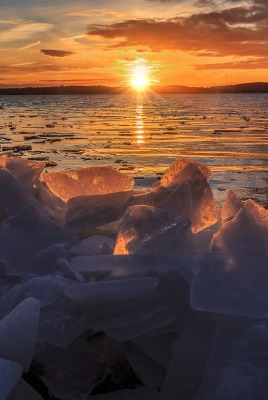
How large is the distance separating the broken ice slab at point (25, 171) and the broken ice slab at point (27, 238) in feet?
1.25

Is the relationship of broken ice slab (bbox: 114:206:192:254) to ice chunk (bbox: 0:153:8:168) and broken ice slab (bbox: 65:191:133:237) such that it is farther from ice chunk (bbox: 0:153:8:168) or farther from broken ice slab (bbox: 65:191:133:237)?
ice chunk (bbox: 0:153:8:168)

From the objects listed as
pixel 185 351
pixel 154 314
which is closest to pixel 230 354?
pixel 185 351

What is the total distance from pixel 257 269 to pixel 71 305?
0.53m

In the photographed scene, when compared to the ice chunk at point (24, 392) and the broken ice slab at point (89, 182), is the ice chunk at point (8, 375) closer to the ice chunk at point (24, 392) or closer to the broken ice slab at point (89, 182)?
the ice chunk at point (24, 392)

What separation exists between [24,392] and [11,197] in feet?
2.83

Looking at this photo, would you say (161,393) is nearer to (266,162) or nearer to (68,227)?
(68,227)

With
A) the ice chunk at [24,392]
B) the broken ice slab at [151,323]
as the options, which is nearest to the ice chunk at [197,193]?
the broken ice slab at [151,323]

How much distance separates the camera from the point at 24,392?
53.8 inches

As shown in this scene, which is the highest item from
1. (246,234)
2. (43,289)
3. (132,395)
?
(246,234)

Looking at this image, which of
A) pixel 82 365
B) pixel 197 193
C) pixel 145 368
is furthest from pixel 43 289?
pixel 197 193

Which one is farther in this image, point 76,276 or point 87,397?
point 76,276

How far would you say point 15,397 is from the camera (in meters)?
1.35

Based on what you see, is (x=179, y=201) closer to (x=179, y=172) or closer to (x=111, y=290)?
(x=179, y=172)

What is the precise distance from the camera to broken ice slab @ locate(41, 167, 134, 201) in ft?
7.67
